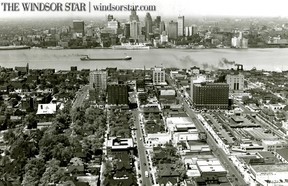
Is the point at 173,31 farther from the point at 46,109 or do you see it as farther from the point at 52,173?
the point at 52,173

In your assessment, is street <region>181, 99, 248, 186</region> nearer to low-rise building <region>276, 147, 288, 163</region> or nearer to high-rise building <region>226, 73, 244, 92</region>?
low-rise building <region>276, 147, 288, 163</region>

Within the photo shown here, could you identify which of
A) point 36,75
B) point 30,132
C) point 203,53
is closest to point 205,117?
point 30,132

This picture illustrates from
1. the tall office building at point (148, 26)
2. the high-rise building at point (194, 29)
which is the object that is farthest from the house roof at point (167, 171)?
the high-rise building at point (194, 29)

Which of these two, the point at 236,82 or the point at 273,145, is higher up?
the point at 236,82

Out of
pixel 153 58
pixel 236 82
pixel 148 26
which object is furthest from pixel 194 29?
Result: pixel 236 82

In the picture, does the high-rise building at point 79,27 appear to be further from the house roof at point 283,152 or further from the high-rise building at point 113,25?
the house roof at point 283,152

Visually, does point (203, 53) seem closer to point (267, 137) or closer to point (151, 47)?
point (151, 47)
